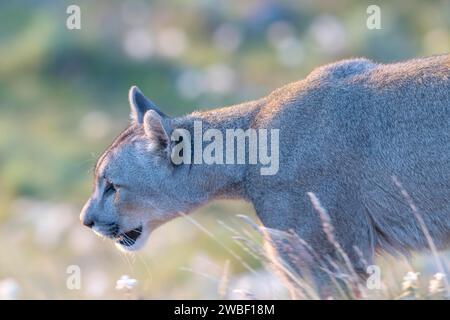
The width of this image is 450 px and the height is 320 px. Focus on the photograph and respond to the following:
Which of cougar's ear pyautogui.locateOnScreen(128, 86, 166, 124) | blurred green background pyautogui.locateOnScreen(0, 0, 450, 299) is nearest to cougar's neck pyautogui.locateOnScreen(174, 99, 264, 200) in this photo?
cougar's ear pyautogui.locateOnScreen(128, 86, 166, 124)

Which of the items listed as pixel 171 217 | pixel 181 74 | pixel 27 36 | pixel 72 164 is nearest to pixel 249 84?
pixel 181 74

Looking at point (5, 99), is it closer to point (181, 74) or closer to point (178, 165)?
point (181, 74)

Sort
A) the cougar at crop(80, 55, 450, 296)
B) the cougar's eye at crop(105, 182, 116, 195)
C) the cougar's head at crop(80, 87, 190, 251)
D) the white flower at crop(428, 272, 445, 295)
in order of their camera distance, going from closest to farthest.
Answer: the white flower at crop(428, 272, 445, 295) → the cougar at crop(80, 55, 450, 296) → the cougar's head at crop(80, 87, 190, 251) → the cougar's eye at crop(105, 182, 116, 195)

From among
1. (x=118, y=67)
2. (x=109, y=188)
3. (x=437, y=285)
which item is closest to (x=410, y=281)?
(x=437, y=285)

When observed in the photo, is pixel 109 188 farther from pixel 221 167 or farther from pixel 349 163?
pixel 349 163

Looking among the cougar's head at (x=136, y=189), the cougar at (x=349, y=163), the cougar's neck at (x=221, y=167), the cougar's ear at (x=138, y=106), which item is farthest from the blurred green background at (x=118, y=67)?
the cougar at (x=349, y=163)

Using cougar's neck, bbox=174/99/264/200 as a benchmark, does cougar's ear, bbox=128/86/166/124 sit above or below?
above

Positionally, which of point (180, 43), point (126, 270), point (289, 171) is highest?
point (180, 43)

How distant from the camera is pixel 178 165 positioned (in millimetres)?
9648

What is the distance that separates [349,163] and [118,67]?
14442 mm

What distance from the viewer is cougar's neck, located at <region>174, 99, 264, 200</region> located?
9.45 m

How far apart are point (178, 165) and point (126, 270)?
6835mm

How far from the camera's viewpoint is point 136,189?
968 cm

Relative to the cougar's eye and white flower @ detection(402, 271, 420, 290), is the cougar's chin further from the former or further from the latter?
white flower @ detection(402, 271, 420, 290)
